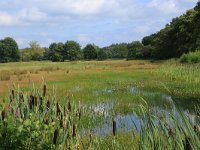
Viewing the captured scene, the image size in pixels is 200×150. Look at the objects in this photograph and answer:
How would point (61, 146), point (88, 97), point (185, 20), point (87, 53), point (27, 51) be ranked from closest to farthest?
point (61, 146) → point (88, 97) → point (185, 20) → point (87, 53) → point (27, 51)

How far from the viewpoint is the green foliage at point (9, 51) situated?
123m

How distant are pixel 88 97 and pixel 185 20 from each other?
47.9 meters

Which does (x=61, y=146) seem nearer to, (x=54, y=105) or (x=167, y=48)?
(x=54, y=105)

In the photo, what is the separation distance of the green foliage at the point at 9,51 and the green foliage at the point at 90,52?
2228cm

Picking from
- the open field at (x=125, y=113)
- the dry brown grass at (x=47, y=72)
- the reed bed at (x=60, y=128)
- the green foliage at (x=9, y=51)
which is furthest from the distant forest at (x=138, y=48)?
the reed bed at (x=60, y=128)

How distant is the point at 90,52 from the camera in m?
135

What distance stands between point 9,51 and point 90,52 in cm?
2664

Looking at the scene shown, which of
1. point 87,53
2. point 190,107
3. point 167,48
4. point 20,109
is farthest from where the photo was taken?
point 87,53

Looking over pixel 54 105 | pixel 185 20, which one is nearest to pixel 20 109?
pixel 54 105

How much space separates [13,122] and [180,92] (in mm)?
18484

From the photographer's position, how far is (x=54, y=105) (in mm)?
5934

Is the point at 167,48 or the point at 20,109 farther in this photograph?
the point at 167,48

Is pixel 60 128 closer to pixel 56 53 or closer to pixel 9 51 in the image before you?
pixel 56 53

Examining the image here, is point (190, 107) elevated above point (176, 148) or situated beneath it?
situated beneath
